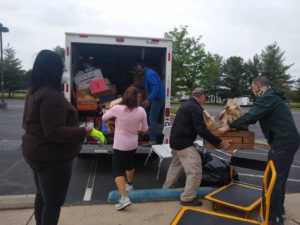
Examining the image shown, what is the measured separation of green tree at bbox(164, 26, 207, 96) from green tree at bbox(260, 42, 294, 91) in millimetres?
29317

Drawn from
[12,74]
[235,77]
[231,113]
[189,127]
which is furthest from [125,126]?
[235,77]

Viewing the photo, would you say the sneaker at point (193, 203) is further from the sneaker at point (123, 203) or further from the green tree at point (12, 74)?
the green tree at point (12, 74)

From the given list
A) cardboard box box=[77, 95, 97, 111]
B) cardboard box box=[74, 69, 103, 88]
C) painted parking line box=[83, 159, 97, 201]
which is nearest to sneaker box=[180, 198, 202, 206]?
painted parking line box=[83, 159, 97, 201]

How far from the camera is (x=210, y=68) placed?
31609 mm

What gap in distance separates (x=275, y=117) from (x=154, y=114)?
3.09 metres

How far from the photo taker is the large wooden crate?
462 cm

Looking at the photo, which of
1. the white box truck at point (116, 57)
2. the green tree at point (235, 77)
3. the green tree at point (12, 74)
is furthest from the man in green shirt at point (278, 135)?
the green tree at point (235, 77)

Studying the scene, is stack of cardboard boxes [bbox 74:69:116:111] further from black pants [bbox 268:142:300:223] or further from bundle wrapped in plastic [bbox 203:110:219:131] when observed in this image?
black pants [bbox 268:142:300:223]

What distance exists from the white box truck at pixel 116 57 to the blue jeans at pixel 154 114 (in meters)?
0.14

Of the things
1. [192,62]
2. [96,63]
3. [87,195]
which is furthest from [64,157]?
[192,62]

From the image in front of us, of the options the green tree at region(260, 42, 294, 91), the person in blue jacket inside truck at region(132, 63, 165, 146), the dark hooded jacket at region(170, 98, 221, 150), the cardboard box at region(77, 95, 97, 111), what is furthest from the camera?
the green tree at region(260, 42, 294, 91)

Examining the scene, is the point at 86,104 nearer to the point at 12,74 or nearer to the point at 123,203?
the point at 123,203

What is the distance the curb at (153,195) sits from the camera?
4.61 m

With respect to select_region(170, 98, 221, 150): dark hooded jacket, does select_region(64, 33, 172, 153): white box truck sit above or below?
above
